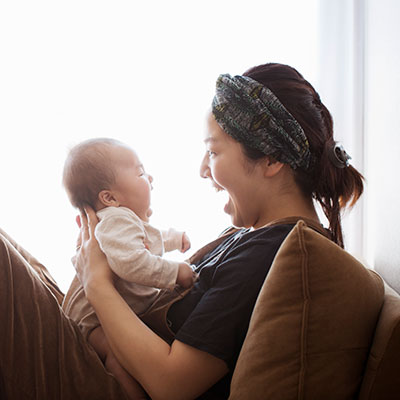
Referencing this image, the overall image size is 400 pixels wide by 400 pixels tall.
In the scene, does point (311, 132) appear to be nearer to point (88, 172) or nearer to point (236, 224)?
point (236, 224)

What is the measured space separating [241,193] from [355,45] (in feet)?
4.72

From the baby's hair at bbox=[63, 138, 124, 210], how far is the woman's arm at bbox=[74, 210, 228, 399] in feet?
0.95

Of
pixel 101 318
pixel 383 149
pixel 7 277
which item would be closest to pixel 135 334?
pixel 101 318

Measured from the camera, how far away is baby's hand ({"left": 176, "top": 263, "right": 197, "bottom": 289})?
1.13m

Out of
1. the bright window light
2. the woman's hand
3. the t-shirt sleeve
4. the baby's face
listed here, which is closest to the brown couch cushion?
the t-shirt sleeve

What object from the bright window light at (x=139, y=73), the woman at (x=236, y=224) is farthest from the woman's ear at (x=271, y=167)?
the bright window light at (x=139, y=73)

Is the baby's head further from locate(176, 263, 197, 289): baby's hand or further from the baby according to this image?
locate(176, 263, 197, 289): baby's hand

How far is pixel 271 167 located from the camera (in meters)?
1.14

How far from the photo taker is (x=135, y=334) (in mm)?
965

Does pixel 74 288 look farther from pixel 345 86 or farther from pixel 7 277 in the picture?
pixel 345 86

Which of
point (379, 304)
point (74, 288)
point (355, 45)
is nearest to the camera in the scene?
point (379, 304)

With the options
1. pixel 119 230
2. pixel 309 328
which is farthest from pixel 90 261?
pixel 309 328

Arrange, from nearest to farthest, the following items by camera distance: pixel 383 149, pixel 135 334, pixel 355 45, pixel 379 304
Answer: pixel 379 304
pixel 135 334
pixel 383 149
pixel 355 45

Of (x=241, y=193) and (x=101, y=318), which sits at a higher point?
(x=241, y=193)
